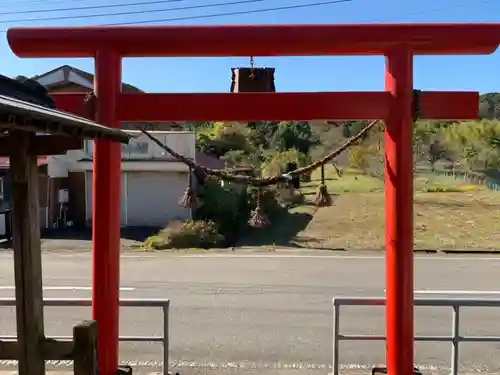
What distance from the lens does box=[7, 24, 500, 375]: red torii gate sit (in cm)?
412

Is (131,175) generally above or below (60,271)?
above

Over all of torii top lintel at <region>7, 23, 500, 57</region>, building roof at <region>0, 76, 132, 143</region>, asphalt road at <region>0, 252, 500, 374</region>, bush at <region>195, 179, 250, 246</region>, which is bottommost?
asphalt road at <region>0, 252, 500, 374</region>

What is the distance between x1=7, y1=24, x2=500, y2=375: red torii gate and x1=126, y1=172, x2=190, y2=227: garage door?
589 inches

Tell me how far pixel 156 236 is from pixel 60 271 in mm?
4809

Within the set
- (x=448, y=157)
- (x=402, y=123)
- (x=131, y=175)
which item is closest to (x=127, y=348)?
(x=402, y=123)

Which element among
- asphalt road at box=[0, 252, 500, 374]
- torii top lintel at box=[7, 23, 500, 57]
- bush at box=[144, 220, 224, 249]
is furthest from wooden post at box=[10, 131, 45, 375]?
bush at box=[144, 220, 224, 249]

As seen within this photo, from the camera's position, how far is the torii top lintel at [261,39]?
4.04 metres

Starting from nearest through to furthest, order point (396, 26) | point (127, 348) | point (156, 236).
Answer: point (396, 26)
point (127, 348)
point (156, 236)

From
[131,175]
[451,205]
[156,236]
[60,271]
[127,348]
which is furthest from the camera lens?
[451,205]

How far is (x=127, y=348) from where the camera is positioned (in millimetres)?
6871

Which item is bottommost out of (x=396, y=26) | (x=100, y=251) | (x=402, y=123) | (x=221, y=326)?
(x=221, y=326)

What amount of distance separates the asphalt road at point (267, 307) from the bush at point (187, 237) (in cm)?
164

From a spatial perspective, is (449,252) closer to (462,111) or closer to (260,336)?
(260,336)

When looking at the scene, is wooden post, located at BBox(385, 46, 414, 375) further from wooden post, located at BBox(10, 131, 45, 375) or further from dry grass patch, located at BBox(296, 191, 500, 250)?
dry grass patch, located at BBox(296, 191, 500, 250)
